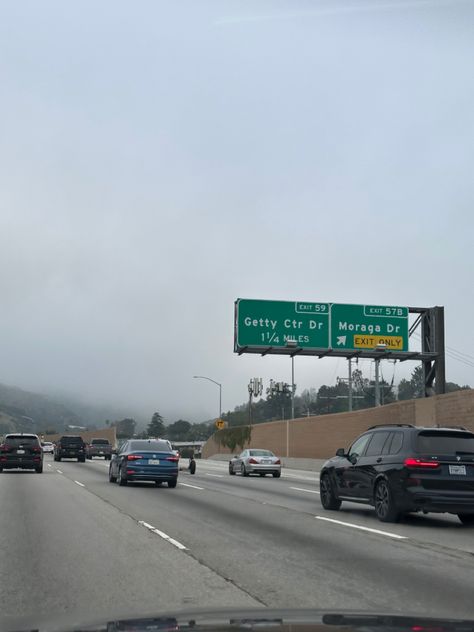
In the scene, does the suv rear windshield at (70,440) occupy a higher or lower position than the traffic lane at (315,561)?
higher

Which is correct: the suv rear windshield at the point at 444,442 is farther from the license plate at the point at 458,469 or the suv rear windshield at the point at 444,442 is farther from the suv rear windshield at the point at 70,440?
the suv rear windshield at the point at 70,440

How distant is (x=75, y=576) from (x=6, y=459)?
26.5 m

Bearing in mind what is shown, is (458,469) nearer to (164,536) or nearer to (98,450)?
(164,536)

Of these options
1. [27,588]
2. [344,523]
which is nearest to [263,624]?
[27,588]

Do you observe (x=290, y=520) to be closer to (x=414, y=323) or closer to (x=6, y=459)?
(x=6, y=459)

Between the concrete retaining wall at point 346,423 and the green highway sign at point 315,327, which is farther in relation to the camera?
the green highway sign at point 315,327

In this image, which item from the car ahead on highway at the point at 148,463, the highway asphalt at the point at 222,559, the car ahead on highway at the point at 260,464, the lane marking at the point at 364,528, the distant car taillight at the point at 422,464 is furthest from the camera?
the car ahead on highway at the point at 260,464

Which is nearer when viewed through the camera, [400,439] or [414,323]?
[400,439]

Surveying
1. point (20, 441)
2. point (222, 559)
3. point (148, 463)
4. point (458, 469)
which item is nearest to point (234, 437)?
point (20, 441)

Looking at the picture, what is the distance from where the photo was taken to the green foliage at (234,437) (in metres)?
66.9

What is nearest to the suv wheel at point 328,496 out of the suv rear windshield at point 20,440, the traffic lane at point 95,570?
the traffic lane at point 95,570

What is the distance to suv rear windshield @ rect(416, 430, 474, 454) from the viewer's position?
15328mm

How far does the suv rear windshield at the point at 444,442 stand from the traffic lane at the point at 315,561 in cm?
172

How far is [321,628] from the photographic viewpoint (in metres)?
5.62
